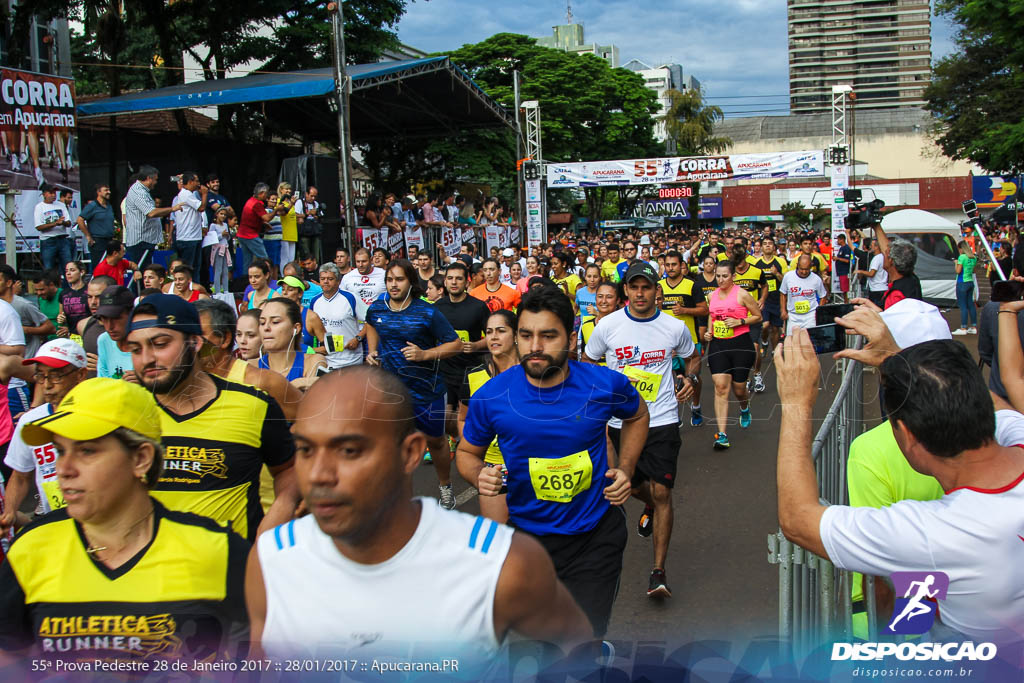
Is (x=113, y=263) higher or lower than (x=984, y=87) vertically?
lower

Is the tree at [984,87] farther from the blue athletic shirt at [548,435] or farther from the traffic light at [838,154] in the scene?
the blue athletic shirt at [548,435]

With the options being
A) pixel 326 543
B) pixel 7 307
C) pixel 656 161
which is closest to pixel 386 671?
pixel 326 543

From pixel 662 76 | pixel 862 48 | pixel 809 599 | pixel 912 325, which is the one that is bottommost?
pixel 809 599

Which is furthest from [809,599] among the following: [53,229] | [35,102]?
[35,102]

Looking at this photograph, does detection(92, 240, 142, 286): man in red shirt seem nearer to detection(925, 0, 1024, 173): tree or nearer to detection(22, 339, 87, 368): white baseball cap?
detection(22, 339, 87, 368): white baseball cap

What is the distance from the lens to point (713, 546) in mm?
5383

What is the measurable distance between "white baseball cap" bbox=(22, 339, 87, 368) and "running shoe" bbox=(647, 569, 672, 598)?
121 inches

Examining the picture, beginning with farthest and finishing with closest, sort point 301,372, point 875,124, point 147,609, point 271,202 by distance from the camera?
point 875,124
point 271,202
point 301,372
point 147,609

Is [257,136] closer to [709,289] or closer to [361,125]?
[361,125]

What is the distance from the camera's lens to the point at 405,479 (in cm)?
181

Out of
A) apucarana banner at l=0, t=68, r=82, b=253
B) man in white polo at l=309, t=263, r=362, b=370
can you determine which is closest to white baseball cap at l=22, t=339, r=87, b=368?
man in white polo at l=309, t=263, r=362, b=370

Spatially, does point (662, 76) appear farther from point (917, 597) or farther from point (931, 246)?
point (917, 597)

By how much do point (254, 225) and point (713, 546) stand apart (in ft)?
30.5

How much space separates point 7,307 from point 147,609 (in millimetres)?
4833
